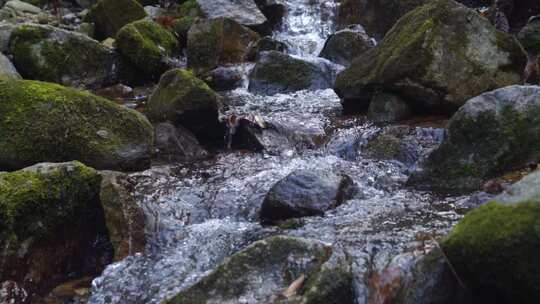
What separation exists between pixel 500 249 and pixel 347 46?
29.8 feet

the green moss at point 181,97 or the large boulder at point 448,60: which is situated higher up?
the large boulder at point 448,60

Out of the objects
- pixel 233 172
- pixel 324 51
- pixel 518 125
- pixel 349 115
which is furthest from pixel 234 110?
pixel 518 125

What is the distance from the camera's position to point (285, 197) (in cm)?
525

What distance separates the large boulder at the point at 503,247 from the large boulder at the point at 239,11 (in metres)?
12.1

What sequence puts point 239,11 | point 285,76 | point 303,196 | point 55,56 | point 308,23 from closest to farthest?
1. point 303,196
2. point 285,76
3. point 55,56
4. point 239,11
5. point 308,23

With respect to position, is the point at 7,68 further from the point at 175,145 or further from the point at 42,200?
the point at 42,200

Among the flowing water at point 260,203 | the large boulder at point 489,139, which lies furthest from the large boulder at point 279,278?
the large boulder at point 489,139

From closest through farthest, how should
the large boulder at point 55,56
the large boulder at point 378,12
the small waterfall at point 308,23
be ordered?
the large boulder at point 55,56 < the large boulder at point 378,12 < the small waterfall at point 308,23

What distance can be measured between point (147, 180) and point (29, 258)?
207 centimetres

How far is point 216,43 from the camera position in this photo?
41.3 feet

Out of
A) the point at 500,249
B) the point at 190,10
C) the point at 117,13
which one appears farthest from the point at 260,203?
the point at 190,10

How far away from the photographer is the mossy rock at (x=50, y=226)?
4379mm

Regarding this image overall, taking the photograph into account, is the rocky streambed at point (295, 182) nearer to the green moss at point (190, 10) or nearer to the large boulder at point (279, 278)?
the large boulder at point (279, 278)

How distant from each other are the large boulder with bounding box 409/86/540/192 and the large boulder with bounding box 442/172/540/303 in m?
2.10
